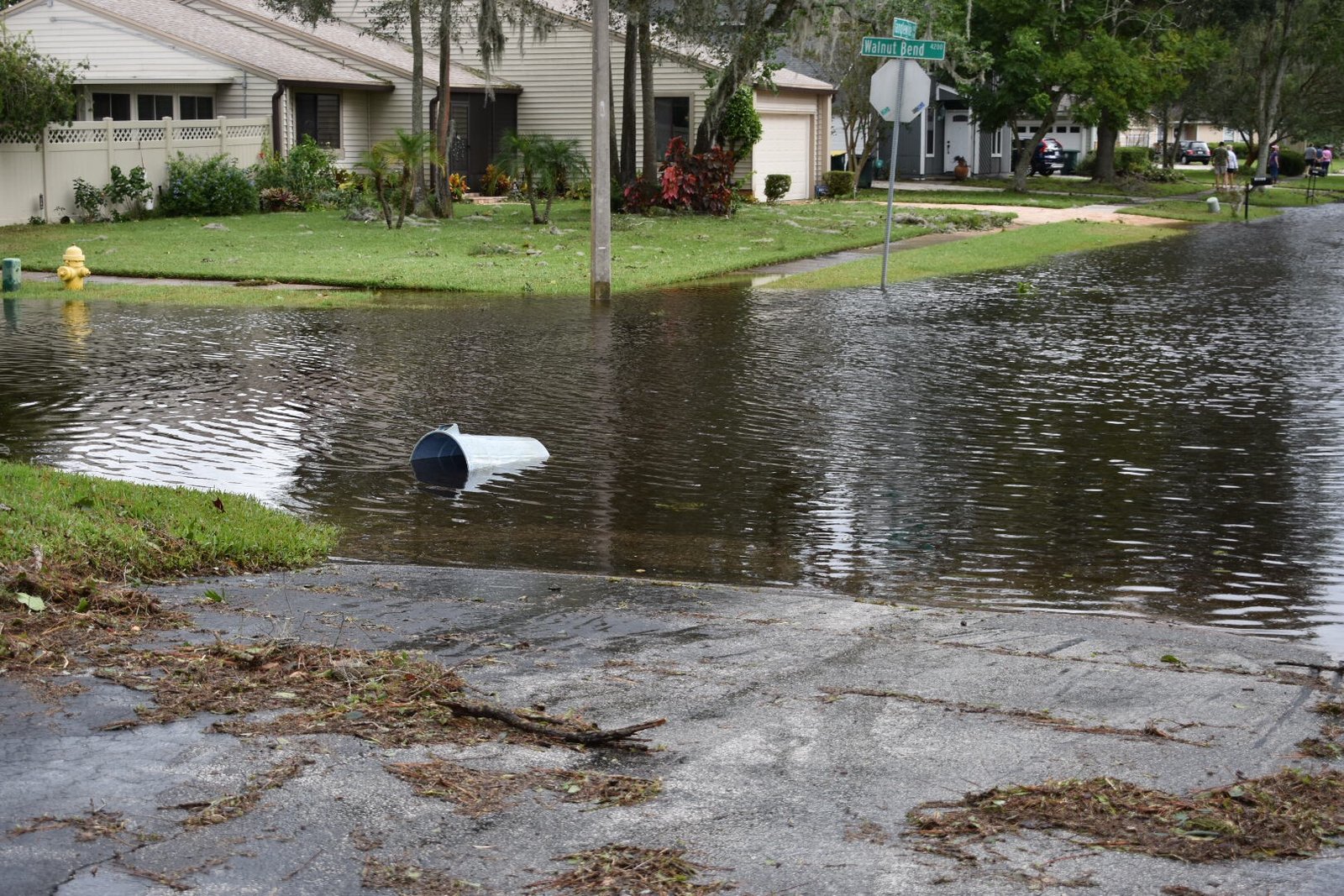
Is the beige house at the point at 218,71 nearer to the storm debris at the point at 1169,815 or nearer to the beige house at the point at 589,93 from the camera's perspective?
the beige house at the point at 589,93

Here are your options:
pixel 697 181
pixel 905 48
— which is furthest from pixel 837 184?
pixel 905 48

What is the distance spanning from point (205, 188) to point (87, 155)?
8.72ft

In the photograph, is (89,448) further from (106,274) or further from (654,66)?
(654,66)

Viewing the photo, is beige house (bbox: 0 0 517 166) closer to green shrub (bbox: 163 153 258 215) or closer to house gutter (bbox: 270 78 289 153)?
house gutter (bbox: 270 78 289 153)

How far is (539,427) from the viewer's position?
1162cm

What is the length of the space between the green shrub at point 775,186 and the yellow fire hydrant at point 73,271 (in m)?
24.0

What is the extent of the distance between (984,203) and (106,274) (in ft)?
93.1

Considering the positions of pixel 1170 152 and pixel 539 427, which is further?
pixel 1170 152

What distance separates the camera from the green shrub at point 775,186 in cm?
4175

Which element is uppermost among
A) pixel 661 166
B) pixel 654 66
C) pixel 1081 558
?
pixel 654 66

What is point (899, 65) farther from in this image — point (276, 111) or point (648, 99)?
point (276, 111)

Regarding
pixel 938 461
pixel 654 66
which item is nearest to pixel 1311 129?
pixel 654 66

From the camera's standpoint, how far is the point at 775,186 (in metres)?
41.8

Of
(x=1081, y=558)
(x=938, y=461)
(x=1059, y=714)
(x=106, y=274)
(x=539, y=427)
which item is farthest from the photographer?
(x=106, y=274)
